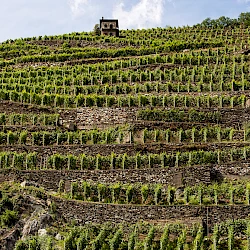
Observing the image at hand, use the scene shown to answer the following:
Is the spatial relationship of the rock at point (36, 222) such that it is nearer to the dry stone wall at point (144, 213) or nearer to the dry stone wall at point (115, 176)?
the dry stone wall at point (144, 213)

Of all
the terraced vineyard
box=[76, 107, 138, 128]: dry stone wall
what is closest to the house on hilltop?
the terraced vineyard

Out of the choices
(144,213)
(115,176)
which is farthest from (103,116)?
(144,213)

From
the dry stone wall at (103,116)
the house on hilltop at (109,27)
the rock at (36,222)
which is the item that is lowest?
the rock at (36,222)

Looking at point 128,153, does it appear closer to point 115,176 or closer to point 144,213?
point 115,176

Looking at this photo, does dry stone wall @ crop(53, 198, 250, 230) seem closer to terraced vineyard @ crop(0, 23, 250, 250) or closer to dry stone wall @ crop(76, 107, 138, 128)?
terraced vineyard @ crop(0, 23, 250, 250)

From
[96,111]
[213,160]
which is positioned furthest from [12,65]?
[213,160]

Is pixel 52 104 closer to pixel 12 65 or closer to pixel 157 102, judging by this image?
pixel 157 102

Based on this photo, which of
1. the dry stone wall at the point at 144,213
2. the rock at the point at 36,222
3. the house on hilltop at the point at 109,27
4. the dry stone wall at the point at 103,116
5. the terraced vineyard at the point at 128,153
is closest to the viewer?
the rock at the point at 36,222

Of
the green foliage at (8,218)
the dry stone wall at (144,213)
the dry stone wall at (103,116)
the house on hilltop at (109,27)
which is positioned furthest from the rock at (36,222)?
the house on hilltop at (109,27)

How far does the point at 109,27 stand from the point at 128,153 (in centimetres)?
4257

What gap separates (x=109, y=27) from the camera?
73.7m

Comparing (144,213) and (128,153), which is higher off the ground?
(128,153)

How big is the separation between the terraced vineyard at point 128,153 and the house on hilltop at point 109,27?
1954 centimetres

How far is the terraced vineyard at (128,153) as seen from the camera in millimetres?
26969
